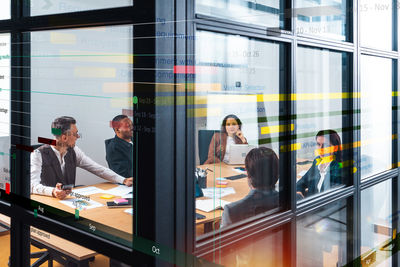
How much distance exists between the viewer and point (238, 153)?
33.3 inches

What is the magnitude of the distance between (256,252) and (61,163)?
Answer: 655 mm

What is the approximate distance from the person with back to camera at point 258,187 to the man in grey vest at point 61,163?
0.39 meters

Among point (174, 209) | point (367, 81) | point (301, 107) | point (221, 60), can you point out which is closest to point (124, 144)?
point (174, 209)

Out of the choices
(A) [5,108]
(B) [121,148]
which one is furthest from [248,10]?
(A) [5,108]

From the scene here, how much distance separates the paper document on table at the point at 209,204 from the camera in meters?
0.88

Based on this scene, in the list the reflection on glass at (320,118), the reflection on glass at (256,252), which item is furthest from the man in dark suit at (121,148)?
the reflection on glass at (320,118)

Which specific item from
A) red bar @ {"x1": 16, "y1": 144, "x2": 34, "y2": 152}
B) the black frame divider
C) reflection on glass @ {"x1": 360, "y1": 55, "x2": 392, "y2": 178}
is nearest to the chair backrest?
the black frame divider

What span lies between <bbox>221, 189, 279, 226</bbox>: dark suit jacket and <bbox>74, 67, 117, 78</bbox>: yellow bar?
1.48ft

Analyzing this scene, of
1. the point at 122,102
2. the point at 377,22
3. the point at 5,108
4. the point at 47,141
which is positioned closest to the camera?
the point at 377,22

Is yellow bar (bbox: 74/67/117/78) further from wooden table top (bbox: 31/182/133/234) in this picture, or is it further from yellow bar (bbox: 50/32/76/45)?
wooden table top (bbox: 31/182/133/234)

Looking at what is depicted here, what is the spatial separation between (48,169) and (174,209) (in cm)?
53

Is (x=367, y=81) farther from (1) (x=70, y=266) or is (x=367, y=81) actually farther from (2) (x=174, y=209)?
(1) (x=70, y=266)

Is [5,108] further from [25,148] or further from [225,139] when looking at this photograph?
[225,139]

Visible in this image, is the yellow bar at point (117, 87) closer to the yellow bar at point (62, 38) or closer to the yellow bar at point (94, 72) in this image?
the yellow bar at point (94, 72)
